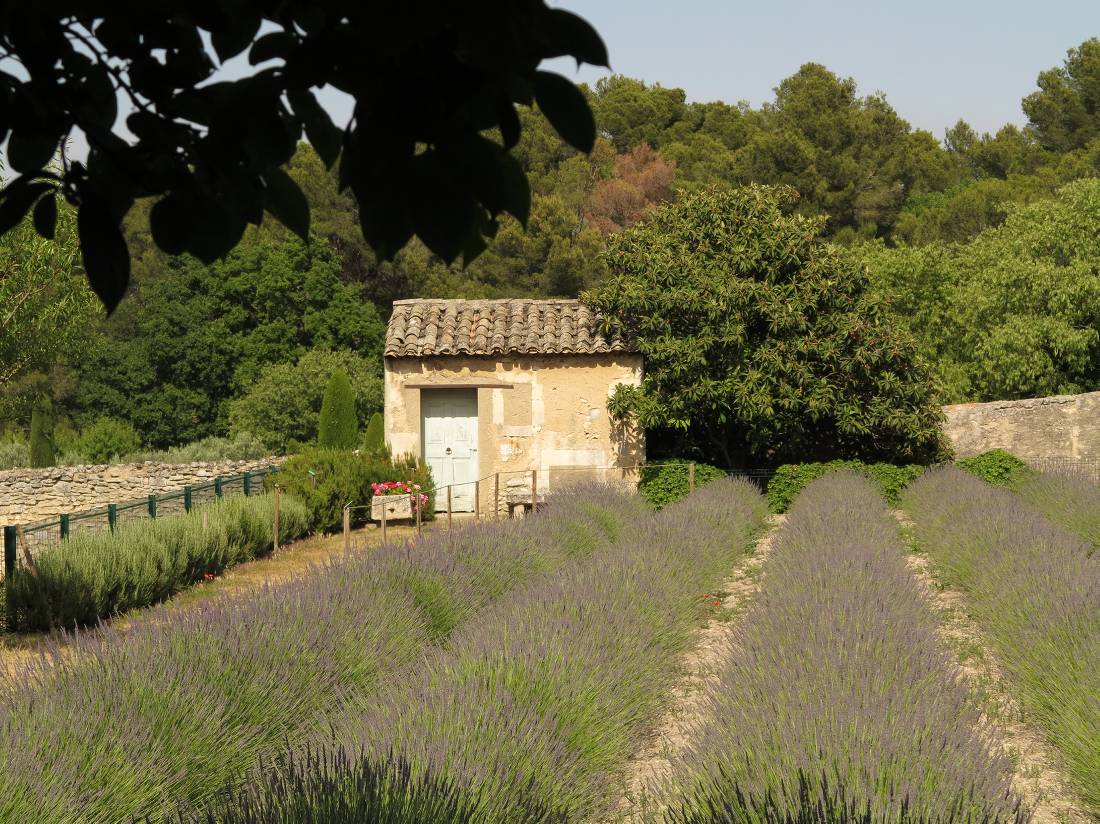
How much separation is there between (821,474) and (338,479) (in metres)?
6.63

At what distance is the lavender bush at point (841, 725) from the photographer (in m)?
3.55

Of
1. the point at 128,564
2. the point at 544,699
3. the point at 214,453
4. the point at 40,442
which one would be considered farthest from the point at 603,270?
the point at 544,699

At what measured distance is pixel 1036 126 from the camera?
39.8 m

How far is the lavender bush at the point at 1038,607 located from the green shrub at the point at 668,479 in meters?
4.20

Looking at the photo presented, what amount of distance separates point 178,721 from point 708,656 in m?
4.06

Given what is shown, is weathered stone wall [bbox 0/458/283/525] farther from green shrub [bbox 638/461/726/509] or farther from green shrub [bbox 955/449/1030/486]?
green shrub [bbox 955/449/1030/486]

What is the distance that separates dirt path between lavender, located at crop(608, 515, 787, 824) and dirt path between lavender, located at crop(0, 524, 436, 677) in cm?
250

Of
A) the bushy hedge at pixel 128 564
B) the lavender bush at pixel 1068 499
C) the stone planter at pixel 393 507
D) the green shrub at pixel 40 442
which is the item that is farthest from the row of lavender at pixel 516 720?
the green shrub at pixel 40 442

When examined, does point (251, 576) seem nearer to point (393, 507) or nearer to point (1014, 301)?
point (393, 507)

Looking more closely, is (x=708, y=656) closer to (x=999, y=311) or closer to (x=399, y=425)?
(x=399, y=425)

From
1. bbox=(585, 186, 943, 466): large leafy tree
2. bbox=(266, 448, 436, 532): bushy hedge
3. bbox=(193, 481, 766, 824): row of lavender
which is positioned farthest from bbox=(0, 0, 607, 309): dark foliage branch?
bbox=(585, 186, 943, 466): large leafy tree

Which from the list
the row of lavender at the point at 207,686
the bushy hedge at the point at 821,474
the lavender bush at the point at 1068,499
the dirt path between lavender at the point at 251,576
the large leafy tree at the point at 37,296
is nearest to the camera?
the row of lavender at the point at 207,686

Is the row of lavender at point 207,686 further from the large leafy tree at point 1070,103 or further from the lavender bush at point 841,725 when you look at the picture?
the large leafy tree at point 1070,103

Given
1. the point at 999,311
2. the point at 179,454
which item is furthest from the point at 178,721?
the point at 999,311
